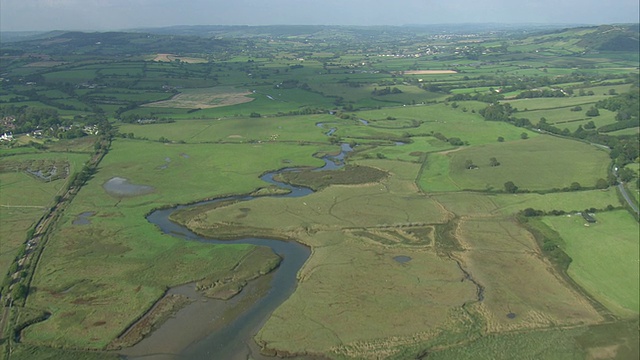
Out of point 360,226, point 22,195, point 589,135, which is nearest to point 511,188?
point 360,226

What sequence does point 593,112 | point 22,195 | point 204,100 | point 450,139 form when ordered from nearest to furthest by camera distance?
1. point 22,195
2. point 450,139
3. point 593,112
4. point 204,100

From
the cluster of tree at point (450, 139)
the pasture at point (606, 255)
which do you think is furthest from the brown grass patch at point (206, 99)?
the pasture at point (606, 255)

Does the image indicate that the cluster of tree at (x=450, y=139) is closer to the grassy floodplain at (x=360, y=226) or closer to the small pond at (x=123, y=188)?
the grassy floodplain at (x=360, y=226)

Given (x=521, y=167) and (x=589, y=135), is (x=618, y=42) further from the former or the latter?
(x=521, y=167)

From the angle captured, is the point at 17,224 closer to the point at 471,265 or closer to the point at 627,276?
the point at 471,265

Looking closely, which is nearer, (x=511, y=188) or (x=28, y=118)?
(x=511, y=188)

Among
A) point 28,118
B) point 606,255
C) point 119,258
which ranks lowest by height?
point 28,118

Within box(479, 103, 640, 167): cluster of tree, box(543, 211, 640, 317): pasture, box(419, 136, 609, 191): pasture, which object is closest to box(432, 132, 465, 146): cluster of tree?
box(419, 136, 609, 191): pasture

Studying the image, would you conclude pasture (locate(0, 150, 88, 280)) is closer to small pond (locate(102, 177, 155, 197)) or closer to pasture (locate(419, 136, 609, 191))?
small pond (locate(102, 177, 155, 197))
